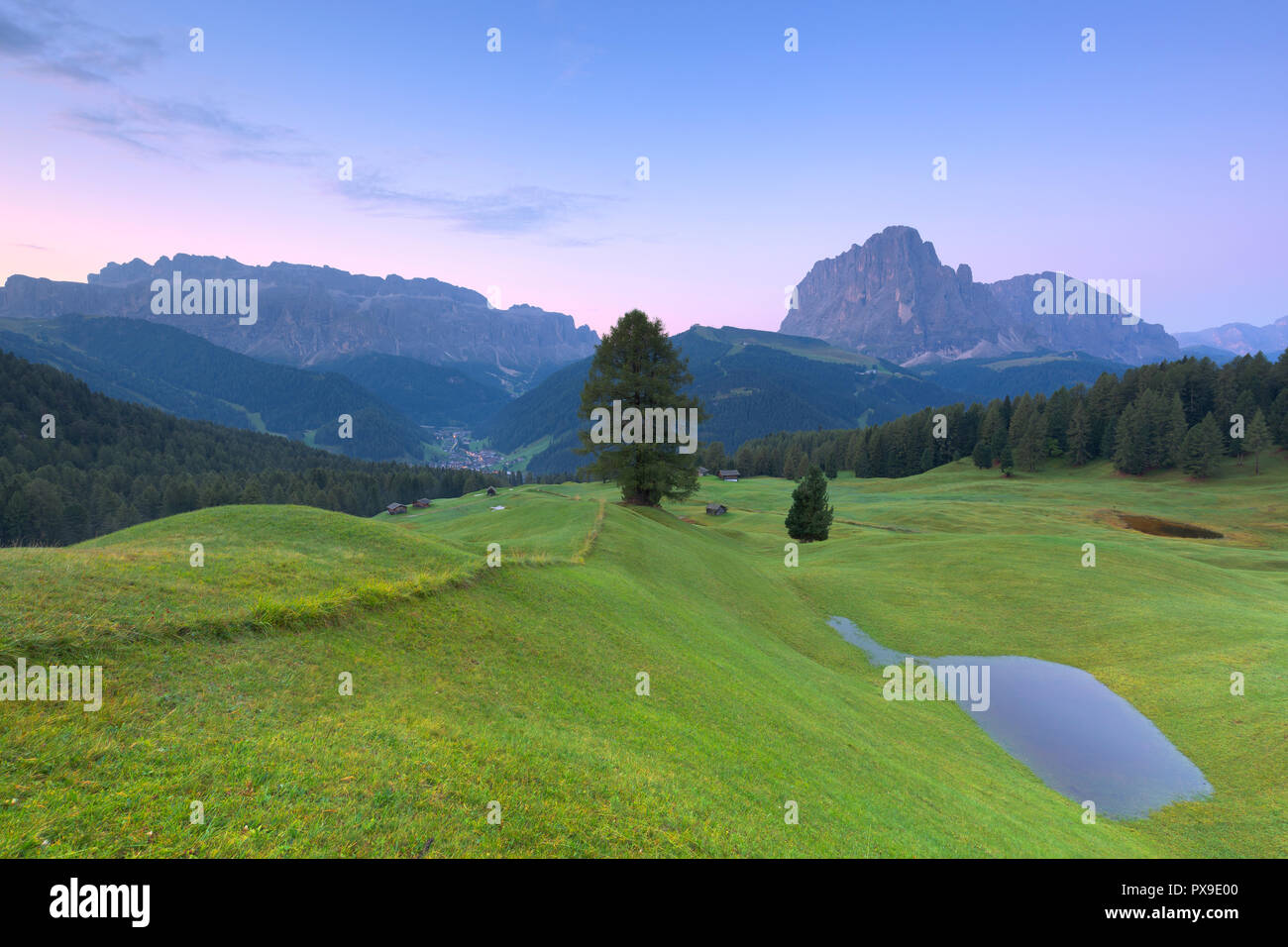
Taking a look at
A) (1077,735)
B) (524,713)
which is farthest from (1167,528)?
(524,713)

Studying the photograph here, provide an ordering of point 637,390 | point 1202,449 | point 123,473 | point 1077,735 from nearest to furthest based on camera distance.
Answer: point 1077,735 → point 637,390 → point 1202,449 → point 123,473

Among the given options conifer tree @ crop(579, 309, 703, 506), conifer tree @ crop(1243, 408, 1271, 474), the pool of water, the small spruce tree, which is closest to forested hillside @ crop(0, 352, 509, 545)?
conifer tree @ crop(579, 309, 703, 506)

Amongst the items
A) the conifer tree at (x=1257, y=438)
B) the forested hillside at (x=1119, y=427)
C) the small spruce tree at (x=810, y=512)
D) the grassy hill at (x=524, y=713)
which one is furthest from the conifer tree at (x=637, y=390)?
the conifer tree at (x=1257, y=438)

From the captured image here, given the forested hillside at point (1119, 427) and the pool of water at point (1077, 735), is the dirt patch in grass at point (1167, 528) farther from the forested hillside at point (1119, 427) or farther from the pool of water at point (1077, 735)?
the pool of water at point (1077, 735)

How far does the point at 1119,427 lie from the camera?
11188cm

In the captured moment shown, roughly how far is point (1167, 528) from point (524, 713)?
9239 cm

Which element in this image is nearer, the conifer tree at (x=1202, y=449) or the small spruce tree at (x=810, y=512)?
the small spruce tree at (x=810, y=512)

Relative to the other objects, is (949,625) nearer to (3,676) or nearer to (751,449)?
(3,676)

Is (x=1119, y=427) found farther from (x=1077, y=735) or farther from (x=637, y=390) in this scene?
(x=1077, y=735)

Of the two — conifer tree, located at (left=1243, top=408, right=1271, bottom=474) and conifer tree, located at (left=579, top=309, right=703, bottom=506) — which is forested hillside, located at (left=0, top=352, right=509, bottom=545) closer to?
conifer tree, located at (left=579, top=309, right=703, bottom=506)

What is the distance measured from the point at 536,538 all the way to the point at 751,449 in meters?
155

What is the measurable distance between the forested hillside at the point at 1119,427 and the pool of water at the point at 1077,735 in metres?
110

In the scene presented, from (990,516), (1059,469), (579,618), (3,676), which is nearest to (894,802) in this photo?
(579,618)

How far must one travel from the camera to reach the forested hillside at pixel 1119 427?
10244cm
